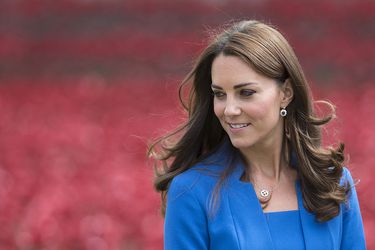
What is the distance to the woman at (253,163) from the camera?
10.2ft

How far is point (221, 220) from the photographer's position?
10.2 ft

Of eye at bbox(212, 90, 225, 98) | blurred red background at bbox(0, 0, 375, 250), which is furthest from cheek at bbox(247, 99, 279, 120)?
blurred red background at bbox(0, 0, 375, 250)

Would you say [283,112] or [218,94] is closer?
[218,94]

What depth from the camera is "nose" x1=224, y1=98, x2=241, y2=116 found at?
3105mm

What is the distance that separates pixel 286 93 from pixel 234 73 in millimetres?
257

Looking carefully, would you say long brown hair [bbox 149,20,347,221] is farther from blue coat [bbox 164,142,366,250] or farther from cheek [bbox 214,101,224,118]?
cheek [bbox 214,101,224,118]

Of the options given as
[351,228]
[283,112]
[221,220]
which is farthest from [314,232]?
[283,112]

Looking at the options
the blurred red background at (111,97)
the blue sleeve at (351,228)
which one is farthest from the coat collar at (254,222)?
the blurred red background at (111,97)

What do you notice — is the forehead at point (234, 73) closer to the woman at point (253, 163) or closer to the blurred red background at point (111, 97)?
the woman at point (253, 163)

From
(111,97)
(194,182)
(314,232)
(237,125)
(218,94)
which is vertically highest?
(111,97)

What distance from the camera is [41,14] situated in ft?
40.8

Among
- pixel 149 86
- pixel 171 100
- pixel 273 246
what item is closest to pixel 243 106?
pixel 273 246

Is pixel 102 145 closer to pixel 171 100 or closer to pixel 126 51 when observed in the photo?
pixel 171 100

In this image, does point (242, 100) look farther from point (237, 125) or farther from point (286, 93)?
point (286, 93)
